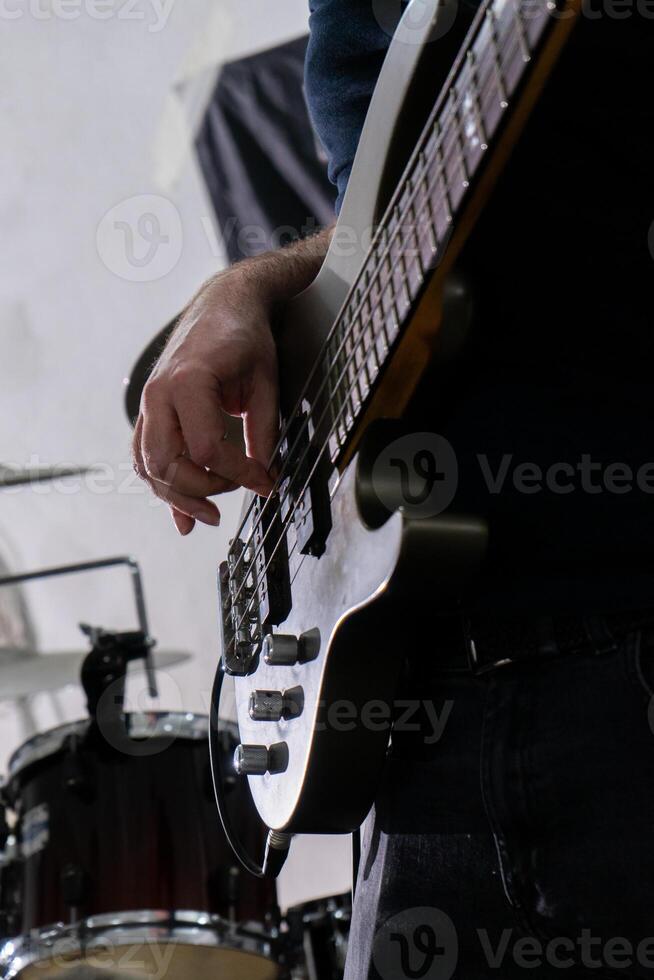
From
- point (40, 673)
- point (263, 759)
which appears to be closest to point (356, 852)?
point (263, 759)

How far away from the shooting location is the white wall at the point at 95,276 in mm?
2678

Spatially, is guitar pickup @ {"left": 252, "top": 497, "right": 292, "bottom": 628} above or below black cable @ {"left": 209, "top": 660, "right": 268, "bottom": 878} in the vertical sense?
above

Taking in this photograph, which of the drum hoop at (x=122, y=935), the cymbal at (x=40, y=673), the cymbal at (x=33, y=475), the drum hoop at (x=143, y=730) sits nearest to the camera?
the drum hoop at (x=122, y=935)

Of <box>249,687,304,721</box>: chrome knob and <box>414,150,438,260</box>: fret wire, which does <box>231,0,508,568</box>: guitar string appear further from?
<box>249,687,304,721</box>: chrome knob

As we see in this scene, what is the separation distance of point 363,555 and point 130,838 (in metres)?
1.02

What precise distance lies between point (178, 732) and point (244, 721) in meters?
0.73

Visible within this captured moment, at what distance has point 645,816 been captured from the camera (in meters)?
0.55

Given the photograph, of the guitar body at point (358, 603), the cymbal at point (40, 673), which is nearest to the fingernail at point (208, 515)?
the guitar body at point (358, 603)

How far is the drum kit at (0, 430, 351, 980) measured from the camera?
1.39 metres

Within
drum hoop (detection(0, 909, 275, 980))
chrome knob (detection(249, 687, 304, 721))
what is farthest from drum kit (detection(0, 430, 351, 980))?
chrome knob (detection(249, 687, 304, 721))

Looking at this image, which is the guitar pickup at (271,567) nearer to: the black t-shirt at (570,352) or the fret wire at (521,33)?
the black t-shirt at (570,352)

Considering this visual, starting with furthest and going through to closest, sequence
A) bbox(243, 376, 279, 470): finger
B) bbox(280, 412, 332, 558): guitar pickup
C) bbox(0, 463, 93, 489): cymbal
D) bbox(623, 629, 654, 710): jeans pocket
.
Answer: bbox(0, 463, 93, 489): cymbal, bbox(243, 376, 279, 470): finger, bbox(280, 412, 332, 558): guitar pickup, bbox(623, 629, 654, 710): jeans pocket

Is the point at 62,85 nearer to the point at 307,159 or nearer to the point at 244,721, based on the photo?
the point at 307,159

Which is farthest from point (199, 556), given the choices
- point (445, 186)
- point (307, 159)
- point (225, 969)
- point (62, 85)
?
point (445, 186)
